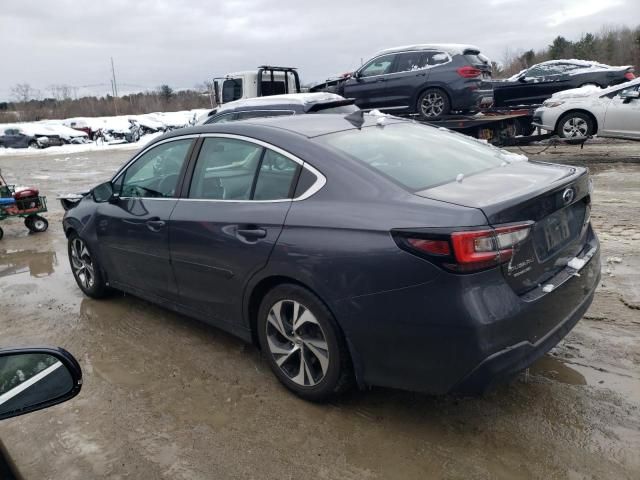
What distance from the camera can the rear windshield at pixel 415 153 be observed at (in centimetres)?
299

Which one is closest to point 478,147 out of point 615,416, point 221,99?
point 615,416

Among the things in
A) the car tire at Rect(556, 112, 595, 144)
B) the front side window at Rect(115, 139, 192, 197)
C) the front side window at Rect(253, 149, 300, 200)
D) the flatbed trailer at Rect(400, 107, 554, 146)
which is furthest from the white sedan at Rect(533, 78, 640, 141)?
the front side window at Rect(253, 149, 300, 200)

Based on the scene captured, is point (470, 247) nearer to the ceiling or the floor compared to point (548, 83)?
nearer to the floor

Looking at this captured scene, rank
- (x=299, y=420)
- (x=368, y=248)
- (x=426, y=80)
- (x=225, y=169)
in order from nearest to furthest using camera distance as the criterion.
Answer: (x=368, y=248)
(x=299, y=420)
(x=225, y=169)
(x=426, y=80)

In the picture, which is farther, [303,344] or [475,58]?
[475,58]

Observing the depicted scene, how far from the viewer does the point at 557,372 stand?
3.34 metres

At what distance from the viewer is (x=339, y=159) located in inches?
118

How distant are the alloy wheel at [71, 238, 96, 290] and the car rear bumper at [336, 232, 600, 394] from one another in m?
3.14

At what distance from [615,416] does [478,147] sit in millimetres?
1884

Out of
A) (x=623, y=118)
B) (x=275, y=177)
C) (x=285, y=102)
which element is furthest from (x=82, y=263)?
(x=623, y=118)

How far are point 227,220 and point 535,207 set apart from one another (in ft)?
5.90

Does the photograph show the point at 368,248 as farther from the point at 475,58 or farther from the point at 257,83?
the point at 257,83

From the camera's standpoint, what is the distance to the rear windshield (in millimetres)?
2988

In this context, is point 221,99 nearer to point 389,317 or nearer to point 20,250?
point 20,250
